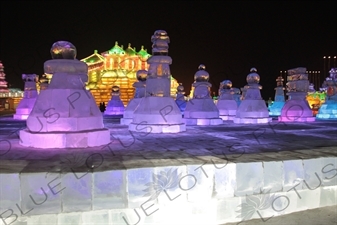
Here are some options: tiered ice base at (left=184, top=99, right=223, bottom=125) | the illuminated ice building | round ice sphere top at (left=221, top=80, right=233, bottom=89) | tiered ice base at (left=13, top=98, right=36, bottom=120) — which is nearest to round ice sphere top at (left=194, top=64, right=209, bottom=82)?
tiered ice base at (left=184, top=99, right=223, bottom=125)

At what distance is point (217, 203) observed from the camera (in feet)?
16.8

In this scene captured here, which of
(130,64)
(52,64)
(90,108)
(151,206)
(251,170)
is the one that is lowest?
(151,206)

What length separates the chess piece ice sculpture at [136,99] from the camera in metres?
14.7

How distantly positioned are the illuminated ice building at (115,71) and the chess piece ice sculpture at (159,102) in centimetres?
3665

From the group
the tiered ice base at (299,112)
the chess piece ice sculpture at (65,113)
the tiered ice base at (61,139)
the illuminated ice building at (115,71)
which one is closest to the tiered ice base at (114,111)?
the tiered ice base at (299,112)

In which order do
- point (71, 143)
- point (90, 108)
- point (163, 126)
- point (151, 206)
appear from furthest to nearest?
point (163, 126)
point (90, 108)
point (71, 143)
point (151, 206)

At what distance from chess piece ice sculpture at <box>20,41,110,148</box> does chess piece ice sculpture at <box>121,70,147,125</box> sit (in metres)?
6.83

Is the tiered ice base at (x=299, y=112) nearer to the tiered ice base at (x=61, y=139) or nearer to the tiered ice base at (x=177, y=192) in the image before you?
the tiered ice base at (x=177, y=192)

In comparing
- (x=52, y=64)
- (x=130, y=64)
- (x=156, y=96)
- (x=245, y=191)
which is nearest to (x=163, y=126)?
(x=156, y=96)

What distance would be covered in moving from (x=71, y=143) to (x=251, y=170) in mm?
3822

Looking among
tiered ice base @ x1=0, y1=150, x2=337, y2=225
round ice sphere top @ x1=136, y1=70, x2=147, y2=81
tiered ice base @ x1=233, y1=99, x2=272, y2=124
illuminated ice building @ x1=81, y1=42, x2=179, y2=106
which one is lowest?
tiered ice base @ x1=0, y1=150, x2=337, y2=225

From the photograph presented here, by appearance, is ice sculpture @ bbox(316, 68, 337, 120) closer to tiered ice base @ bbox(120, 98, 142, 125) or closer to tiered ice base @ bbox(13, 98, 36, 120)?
tiered ice base @ bbox(120, 98, 142, 125)

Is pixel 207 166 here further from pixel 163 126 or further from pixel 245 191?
pixel 163 126

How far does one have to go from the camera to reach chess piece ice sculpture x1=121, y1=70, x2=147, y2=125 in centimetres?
1469
